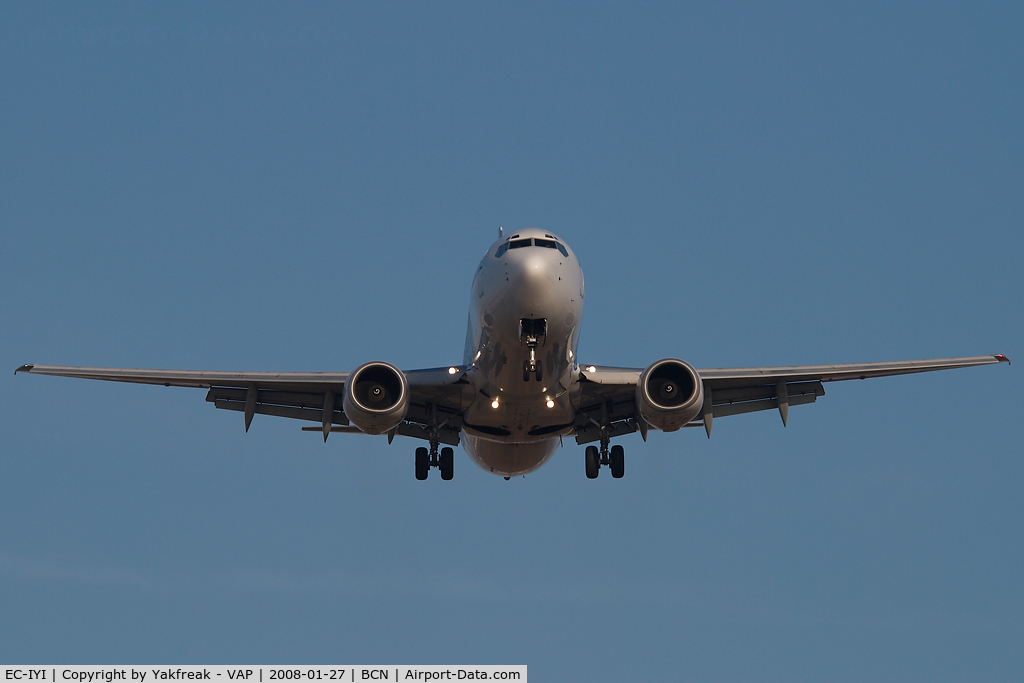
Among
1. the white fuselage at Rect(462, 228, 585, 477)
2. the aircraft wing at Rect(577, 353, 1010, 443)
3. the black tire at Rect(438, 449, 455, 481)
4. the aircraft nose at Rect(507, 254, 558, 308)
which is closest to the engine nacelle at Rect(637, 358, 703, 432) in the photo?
the aircraft wing at Rect(577, 353, 1010, 443)

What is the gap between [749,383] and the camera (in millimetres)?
31734

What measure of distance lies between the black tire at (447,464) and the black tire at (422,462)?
388 millimetres

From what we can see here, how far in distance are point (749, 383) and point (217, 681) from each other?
46.9ft

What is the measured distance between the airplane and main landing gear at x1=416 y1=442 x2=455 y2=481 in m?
0.03

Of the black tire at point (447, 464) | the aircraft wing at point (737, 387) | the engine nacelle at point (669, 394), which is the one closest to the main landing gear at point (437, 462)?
the black tire at point (447, 464)

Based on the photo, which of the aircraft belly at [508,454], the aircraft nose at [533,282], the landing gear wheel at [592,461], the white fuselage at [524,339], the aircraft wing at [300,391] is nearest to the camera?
the aircraft nose at [533,282]

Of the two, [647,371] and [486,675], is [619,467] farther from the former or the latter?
[486,675]

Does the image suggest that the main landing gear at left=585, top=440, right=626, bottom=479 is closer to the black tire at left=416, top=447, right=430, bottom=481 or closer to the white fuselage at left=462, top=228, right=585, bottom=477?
the white fuselage at left=462, top=228, right=585, bottom=477

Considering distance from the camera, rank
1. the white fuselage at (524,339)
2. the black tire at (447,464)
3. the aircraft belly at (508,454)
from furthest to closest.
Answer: the black tire at (447,464), the aircraft belly at (508,454), the white fuselage at (524,339)

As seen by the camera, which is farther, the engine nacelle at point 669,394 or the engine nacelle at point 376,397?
the engine nacelle at point 669,394

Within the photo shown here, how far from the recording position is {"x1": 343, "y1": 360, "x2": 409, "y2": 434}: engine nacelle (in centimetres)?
2814

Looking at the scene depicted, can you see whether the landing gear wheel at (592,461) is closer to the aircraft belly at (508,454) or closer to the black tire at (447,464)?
the aircraft belly at (508,454)

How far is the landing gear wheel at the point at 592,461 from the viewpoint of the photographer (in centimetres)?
3322

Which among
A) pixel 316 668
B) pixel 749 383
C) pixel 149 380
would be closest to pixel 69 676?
pixel 316 668
